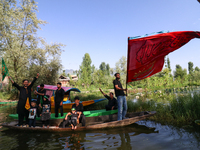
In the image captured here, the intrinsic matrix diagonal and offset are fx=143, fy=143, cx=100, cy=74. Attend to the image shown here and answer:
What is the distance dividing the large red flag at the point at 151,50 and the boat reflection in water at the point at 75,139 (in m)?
2.19

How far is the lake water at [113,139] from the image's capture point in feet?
14.4

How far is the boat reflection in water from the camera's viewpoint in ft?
15.3

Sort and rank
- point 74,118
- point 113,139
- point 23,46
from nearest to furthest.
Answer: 1. point 113,139
2. point 74,118
3. point 23,46

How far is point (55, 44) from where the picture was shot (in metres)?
20.9

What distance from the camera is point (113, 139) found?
16.6 ft

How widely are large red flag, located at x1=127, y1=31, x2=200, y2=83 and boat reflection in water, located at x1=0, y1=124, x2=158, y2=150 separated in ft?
7.19

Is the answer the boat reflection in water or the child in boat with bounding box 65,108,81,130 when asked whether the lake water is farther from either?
the child in boat with bounding box 65,108,81,130

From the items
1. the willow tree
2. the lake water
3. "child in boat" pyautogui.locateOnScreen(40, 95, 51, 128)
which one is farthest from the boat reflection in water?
the willow tree

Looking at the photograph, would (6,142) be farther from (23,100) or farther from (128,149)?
(128,149)

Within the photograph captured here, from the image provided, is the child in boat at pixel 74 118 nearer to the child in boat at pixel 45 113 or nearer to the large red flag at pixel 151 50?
the child in boat at pixel 45 113

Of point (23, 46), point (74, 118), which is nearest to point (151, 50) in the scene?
A: point (74, 118)

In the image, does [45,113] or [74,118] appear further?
[45,113]

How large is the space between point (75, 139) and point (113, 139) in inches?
54.8

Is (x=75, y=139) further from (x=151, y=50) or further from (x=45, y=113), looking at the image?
(x=151, y=50)
